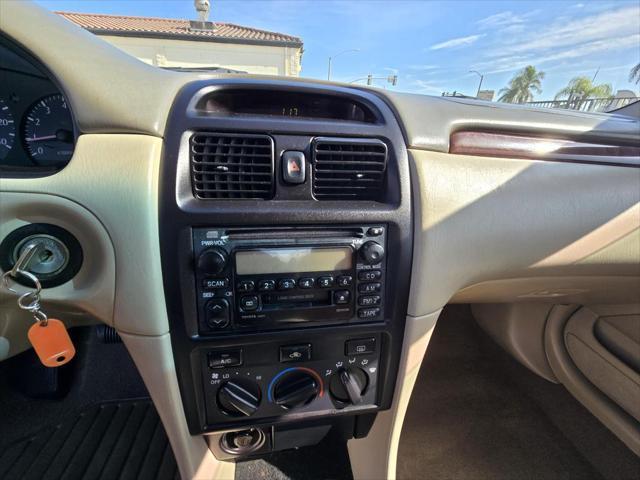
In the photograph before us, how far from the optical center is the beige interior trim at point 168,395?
2.67 feet

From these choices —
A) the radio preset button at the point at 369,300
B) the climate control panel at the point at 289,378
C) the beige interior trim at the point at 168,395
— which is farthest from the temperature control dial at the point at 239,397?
the radio preset button at the point at 369,300

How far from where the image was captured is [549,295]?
54.0 inches

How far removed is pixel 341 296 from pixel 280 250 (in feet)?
0.62

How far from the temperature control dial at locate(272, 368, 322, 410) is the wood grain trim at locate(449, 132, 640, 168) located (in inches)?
26.9

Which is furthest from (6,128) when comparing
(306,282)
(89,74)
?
(306,282)

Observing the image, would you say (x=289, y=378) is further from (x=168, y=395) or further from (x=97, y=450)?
(x=97, y=450)

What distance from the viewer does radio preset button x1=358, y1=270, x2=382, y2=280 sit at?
0.86 metres

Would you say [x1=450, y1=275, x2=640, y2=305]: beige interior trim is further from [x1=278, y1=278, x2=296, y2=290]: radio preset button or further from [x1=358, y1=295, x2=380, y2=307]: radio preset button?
[x1=278, y1=278, x2=296, y2=290]: radio preset button

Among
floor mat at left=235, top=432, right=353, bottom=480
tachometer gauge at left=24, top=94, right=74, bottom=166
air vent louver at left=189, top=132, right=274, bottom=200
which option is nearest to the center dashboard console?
Result: air vent louver at left=189, top=132, right=274, bottom=200

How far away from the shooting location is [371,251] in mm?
835

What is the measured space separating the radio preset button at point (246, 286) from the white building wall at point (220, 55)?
1493 centimetres

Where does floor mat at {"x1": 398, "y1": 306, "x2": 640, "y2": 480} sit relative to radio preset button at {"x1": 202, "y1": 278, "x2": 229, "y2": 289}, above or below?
below

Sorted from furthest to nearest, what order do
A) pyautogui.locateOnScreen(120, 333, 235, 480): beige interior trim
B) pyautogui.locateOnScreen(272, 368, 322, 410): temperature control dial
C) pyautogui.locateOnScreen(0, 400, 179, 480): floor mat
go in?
1. pyautogui.locateOnScreen(0, 400, 179, 480): floor mat
2. pyautogui.locateOnScreen(272, 368, 322, 410): temperature control dial
3. pyautogui.locateOnScreen(120, 333, 235, 480): beige interior trim

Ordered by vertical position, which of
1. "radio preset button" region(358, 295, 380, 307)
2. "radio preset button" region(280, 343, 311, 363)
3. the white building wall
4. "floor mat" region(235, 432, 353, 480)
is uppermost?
the white building wall
